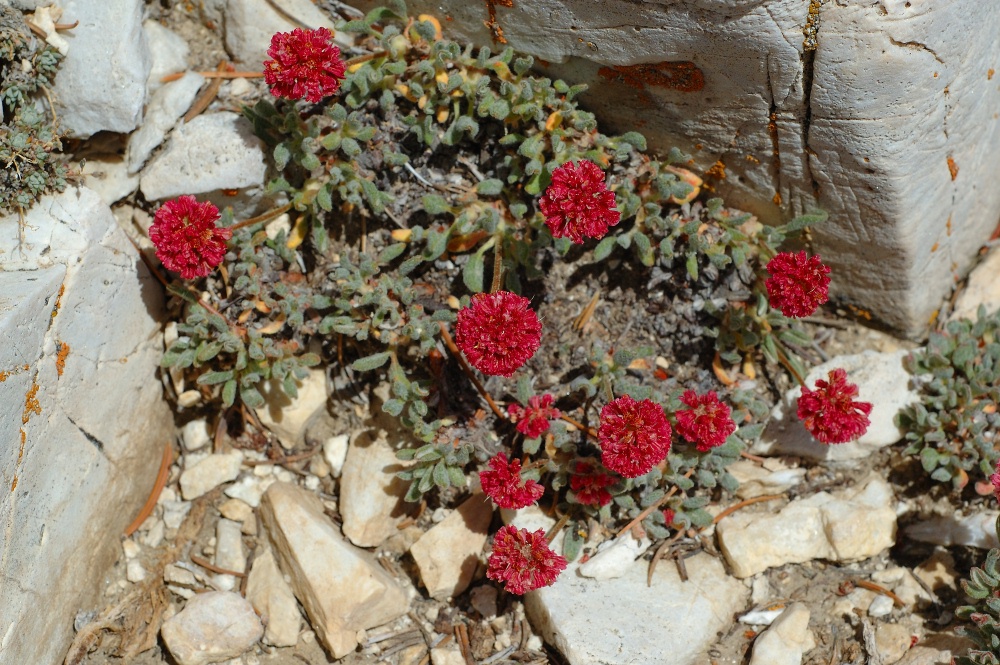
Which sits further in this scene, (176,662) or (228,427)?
(228,427)

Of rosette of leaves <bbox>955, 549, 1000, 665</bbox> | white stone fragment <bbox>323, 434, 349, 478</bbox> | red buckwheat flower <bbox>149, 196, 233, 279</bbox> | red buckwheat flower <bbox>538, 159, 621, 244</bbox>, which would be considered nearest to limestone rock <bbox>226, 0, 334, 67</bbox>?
red buckwheat flower <bbox>149, 196, 233, 279</bbox>

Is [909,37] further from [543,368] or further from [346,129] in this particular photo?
[346,129]

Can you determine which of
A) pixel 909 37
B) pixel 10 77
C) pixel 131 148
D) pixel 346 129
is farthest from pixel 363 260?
pixel 909 37

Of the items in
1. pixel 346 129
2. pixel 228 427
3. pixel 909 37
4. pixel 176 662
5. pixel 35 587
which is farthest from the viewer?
pixel 228 427

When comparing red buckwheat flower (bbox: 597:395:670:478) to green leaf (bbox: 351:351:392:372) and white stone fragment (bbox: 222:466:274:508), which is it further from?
white stone fragment (bbox: 222:466:274:508)

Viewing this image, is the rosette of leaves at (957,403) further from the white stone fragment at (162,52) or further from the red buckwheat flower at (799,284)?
the white stone fragment at (162,52)

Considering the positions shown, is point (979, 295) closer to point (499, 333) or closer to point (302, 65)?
point (499, 333)

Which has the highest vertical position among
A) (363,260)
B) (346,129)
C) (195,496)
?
(346,129)

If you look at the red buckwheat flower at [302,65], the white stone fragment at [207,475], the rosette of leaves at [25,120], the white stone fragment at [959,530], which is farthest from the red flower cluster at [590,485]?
the rosette of leaves at [25,120]
